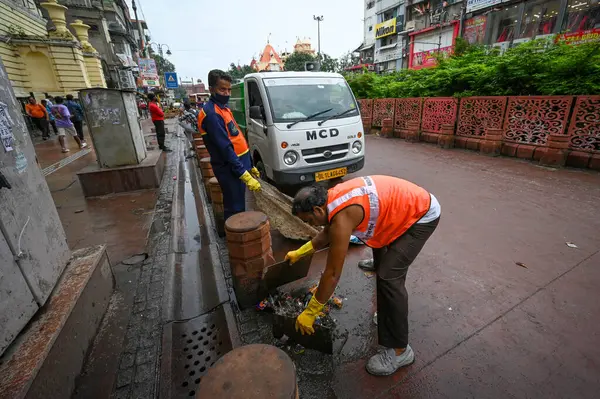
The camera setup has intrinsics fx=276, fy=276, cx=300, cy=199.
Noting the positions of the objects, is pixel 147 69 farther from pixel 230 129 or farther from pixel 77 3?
pixel 230 129

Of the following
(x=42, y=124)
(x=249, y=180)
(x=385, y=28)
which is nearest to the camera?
(x=249, y=180)

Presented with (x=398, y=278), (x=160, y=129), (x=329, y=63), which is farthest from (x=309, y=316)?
(x=329, y=63)

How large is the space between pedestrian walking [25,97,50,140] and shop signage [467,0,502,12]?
31568mm

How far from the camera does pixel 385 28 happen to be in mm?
38375

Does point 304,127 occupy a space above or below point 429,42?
below

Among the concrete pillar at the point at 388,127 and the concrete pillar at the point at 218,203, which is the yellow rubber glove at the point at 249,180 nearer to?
the concrete pillar at the point at 218,203

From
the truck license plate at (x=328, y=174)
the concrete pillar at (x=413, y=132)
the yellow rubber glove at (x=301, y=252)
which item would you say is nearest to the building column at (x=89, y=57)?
the concrete pillar at (x=413, y=132)

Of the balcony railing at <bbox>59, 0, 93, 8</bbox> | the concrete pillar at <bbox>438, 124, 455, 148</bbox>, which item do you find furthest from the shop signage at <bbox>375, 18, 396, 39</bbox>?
the concrete pillar at <bbox>438, 124, 455, 148</bbox>

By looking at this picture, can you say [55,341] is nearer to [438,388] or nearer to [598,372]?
[438,388]

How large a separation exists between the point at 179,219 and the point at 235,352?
3.52 m

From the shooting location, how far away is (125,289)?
2609 millimetres

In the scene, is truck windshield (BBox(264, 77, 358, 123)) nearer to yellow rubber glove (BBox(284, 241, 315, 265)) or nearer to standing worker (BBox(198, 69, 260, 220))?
standing worker (BBox(198, 69, 260, 220))

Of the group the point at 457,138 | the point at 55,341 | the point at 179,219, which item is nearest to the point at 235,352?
the point at 55,341

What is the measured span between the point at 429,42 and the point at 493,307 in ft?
122
